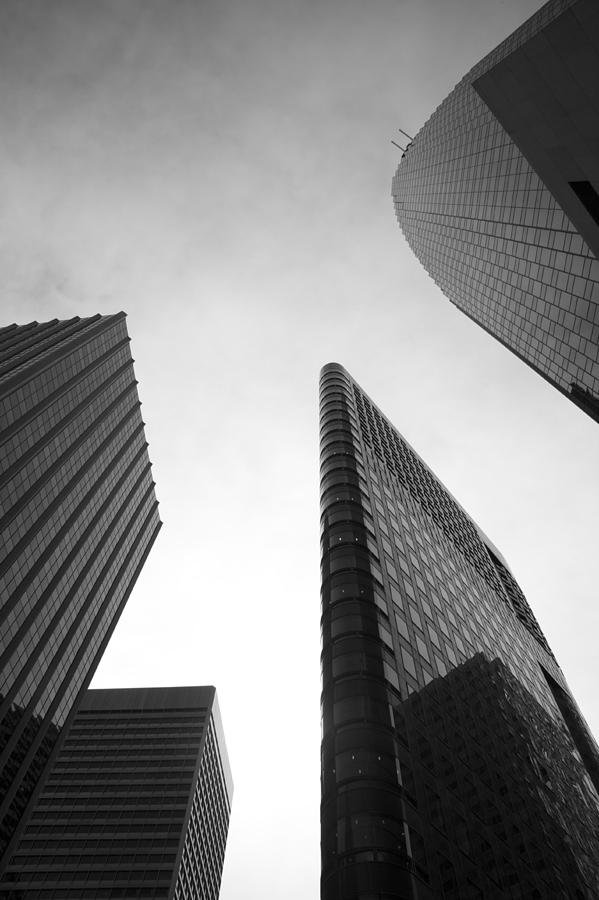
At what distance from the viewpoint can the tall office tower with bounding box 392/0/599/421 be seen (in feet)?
114

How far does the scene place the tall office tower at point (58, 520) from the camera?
9181 centimetres

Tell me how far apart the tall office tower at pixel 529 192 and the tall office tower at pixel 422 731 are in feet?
74.1

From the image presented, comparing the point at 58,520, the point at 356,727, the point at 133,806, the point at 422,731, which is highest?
the point at 58,520

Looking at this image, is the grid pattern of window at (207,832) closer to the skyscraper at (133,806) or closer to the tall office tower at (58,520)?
the skyscraper at (133,806)

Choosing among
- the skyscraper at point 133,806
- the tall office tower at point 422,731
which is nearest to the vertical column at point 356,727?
the tall office tower at point 422,731

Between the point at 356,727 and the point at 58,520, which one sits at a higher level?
the point at 58,520

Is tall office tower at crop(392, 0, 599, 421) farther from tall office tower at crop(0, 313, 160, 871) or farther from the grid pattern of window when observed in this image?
the grid pattern of window

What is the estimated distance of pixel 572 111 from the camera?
35.1 m

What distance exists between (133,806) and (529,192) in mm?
135263

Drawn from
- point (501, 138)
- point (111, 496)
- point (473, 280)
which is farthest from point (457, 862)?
point (111, 496)

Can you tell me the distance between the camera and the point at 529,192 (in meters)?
47.7

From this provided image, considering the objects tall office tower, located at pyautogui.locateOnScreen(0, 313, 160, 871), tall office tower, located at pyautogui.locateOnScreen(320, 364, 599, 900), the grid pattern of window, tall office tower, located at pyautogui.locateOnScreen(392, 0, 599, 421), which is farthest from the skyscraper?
tall office tower, located at pyautogui.locateOnScreen(392, 0, 599, 421)

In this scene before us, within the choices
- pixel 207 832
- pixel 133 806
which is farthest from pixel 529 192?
pixel 207 832

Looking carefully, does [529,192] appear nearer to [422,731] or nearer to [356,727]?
[422,731]
